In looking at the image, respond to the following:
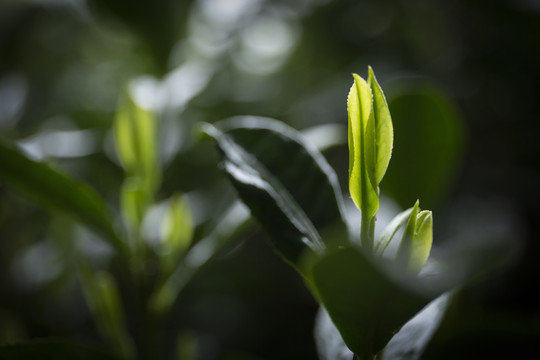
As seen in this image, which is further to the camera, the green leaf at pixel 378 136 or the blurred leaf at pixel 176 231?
the blurred leaf at pixel 176 231

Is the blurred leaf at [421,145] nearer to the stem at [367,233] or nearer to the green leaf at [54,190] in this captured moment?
the stem at [367,233]

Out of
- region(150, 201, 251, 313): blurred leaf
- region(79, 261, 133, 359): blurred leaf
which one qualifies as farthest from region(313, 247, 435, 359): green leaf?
region(79, 261, 133, 359): blurred leaf

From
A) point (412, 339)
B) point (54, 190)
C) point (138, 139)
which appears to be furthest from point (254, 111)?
point (412, 339)

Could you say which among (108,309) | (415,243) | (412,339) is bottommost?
(108,309)

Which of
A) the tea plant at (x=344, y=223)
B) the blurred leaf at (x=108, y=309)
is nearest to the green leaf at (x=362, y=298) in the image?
the tea plant at (x=344, y=223)

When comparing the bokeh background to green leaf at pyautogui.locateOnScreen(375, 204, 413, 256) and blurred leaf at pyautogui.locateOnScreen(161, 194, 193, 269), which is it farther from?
green leaf at pyautogui.locateOnScreen(375, 204, 413, 256)

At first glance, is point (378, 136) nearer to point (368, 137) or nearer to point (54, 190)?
point (368, 137)

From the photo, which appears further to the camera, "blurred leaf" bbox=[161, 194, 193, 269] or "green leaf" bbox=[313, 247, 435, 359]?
"blurred leaf" bbox=[161, 194, 193, 269]
